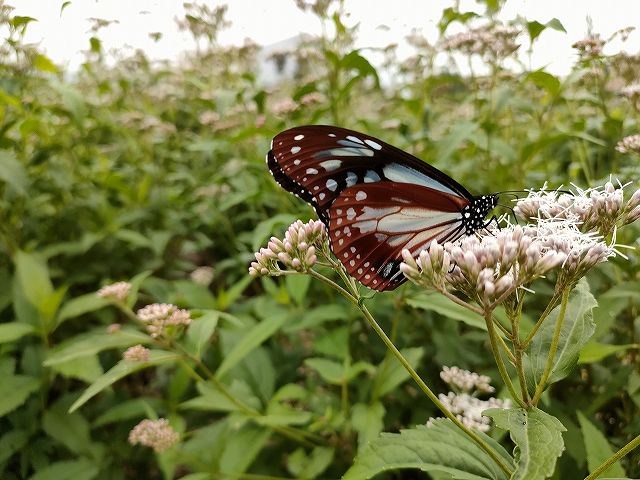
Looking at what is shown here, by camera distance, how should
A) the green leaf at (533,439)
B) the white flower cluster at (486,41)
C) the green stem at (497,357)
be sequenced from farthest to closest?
the white flower cluster at (486,41)
the green stem at (497,357)
the green leaf at (533,439)

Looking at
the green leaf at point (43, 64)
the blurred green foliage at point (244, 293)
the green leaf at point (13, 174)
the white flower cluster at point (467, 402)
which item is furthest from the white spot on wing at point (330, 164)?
the green leaf at point (43, 64)

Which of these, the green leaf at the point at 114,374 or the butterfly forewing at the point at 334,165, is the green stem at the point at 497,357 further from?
the green leaf at the point at 114,374

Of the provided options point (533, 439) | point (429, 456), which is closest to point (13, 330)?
point (429, 456)

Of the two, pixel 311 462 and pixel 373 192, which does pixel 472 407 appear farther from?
pixel 373 192

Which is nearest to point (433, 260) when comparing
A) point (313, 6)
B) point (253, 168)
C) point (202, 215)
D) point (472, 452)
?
→ point (472, 452)

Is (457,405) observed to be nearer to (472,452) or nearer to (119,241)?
(472,452)
